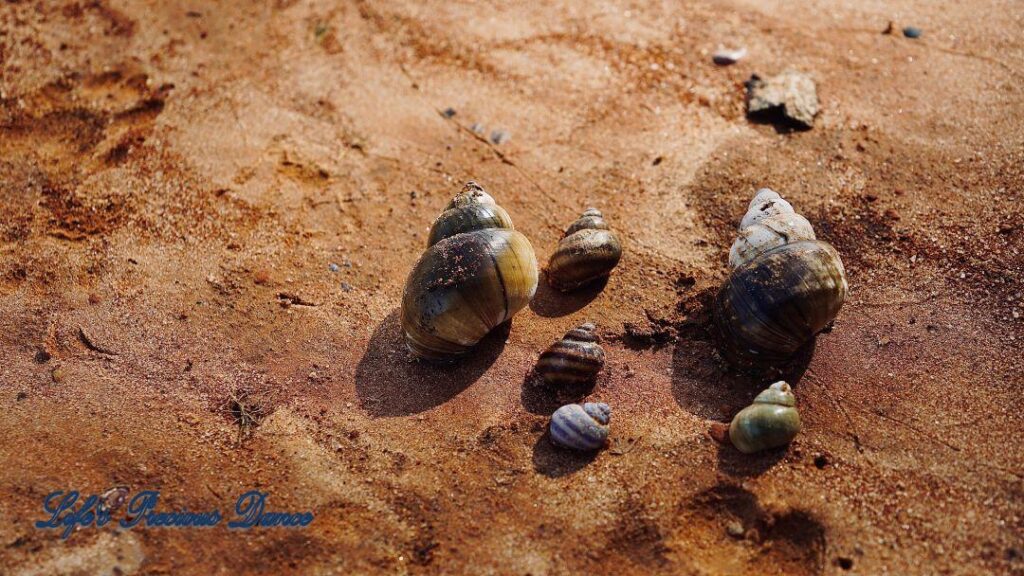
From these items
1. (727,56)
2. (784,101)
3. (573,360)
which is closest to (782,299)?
(573,360)

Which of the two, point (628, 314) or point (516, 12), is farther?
point (516, 12)

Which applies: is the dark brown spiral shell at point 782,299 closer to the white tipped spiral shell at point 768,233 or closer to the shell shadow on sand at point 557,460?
the white tipped spiral shell at point 768,233

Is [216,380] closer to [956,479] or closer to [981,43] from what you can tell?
[956,479]

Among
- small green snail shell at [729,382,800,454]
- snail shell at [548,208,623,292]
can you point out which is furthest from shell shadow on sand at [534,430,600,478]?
snail shell at [548,208,623,292]

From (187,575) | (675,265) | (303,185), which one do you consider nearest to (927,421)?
(675,265)

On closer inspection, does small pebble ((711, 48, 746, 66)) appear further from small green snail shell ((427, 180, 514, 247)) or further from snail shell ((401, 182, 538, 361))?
snail shell ((401, 182, 538, 361))

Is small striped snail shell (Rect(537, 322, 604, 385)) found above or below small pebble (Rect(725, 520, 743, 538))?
above
